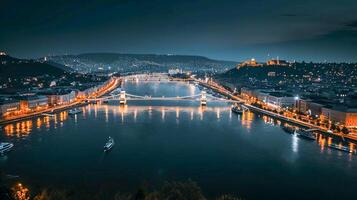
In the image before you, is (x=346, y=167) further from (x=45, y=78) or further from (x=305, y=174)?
(x=45, y=78)

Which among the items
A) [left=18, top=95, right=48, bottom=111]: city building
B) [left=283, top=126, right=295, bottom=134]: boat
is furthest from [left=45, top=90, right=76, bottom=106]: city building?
[left=283, top=126, right=295, bottom=134]: boat

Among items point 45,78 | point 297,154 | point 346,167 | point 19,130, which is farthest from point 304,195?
point 45,78

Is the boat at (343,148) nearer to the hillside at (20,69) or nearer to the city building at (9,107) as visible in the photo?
the city building at (9,107)

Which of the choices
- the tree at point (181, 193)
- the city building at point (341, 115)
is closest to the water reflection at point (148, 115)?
the city building at point (341, 115)

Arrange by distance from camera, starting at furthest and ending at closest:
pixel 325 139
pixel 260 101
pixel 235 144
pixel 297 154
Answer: pixel 260 101 → pixel 325 139 → pixel 235 144 → pixel 297 154

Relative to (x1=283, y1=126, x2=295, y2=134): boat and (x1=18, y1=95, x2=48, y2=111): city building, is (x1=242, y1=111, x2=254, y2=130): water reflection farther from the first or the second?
(x1=18, y1=95, x2=48, y2=111): city building

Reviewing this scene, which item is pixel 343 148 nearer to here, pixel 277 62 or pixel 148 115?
pixel 148 115
